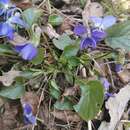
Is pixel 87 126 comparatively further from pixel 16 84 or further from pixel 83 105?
pixel 16 84

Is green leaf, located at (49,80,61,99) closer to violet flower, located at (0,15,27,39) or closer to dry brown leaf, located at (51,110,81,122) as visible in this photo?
dry brown leaf, located at (51,110,81,122)

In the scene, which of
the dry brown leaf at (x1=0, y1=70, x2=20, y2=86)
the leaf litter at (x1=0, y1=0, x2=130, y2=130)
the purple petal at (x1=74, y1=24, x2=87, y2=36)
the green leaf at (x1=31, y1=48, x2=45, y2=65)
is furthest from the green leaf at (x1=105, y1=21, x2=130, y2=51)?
the dry brown leaf at (x1=0, y1=70, x2=20, y2=86)

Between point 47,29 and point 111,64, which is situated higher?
point 47,29

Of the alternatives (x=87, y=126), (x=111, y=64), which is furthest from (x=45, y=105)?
(x=111, y=64)

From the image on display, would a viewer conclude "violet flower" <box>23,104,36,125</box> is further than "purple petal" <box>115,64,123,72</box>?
No

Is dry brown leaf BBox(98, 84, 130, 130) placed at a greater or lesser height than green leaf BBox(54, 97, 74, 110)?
lesser

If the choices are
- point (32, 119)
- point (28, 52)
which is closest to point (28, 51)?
point (28, 52)
